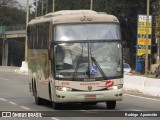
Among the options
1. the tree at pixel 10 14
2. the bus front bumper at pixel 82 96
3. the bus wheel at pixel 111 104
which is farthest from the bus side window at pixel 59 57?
the tree at pixel 10 14

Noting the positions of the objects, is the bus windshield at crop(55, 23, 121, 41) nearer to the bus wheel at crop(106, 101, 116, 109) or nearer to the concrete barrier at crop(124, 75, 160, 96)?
the bus wheel at crop(106, 101, 116, 109)

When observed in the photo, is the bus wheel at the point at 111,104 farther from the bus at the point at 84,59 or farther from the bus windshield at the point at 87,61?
the bus windshield at the point at 87,61

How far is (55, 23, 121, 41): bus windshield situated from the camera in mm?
19625

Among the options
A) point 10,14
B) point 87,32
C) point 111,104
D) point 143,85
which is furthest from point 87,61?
point 10,14

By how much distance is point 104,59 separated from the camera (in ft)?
63.7

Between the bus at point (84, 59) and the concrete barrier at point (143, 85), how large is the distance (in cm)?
999

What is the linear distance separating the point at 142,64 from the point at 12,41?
7420 centimetres

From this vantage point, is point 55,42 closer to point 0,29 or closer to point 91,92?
point 91,92

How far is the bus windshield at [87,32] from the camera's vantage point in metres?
19.6

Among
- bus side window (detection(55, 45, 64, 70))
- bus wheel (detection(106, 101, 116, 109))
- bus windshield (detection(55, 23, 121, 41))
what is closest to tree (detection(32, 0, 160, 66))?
bus wheel (detection(106, 101, 116, 109))

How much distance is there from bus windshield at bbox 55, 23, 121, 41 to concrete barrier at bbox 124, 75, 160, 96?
10.3m

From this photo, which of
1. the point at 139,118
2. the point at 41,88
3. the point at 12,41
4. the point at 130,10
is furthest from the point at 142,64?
the point at 12,41

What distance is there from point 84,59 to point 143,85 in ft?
41.7

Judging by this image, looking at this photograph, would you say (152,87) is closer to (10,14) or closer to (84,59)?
(84,59)
